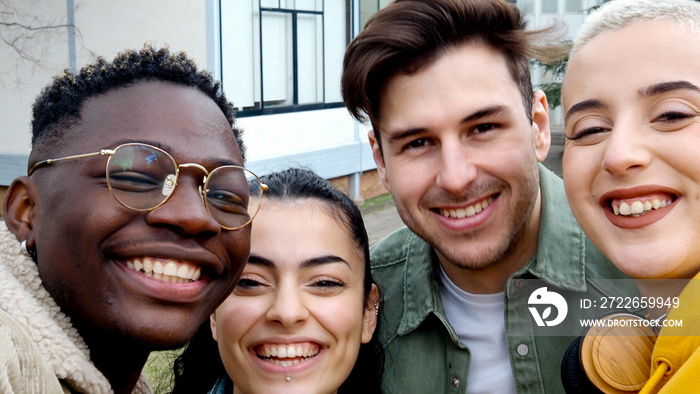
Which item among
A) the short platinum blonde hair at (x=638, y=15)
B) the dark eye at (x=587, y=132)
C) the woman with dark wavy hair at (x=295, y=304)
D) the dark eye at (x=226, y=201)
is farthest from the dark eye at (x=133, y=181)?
the short platinum blonde hair at (x=638, y=15)

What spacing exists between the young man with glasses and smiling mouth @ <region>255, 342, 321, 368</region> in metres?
0.59

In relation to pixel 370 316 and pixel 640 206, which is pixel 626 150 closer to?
pixel 640 206

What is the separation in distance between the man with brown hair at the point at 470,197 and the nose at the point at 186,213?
3.65 ft

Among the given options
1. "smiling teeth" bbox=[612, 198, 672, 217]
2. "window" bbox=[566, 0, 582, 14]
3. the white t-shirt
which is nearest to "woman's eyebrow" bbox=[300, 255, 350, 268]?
the white t-shirt

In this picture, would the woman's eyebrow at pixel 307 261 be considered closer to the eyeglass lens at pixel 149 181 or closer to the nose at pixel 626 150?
the eyeglass lens at pixel 149 181

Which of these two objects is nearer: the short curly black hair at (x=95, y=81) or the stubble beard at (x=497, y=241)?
the short curly black hair at (x=95, y=81)

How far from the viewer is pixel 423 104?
2816 mm

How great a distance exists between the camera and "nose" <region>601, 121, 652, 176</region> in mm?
1849

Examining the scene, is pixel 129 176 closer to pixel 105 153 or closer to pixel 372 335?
pixel 105 153

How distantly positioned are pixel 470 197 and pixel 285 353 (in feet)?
2.99

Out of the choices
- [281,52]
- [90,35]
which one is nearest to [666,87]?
[90,35]

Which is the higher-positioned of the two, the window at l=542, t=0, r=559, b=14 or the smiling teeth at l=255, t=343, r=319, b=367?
the window at l=542, t=0, r=559, b=14

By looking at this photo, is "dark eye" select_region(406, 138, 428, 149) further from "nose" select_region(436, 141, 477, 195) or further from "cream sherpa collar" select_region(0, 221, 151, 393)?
"cream sherpa collar" select_region(0, 221, 151, 393)

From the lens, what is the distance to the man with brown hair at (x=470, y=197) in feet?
9.07
